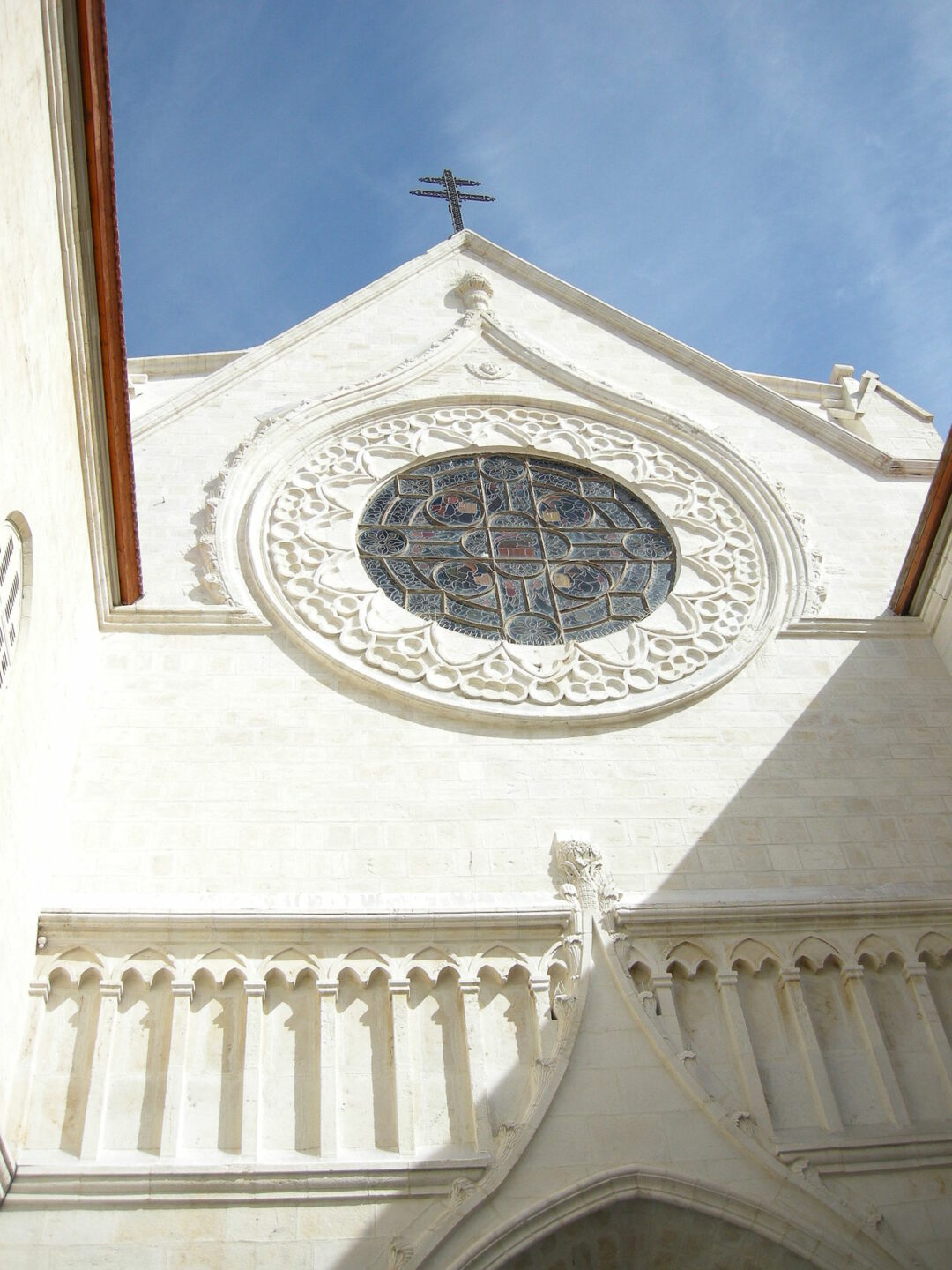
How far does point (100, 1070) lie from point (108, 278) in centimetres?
442

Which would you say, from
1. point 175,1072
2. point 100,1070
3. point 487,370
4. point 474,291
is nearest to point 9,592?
point 100,1070

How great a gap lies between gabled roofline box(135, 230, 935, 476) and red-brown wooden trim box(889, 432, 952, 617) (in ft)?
5.63

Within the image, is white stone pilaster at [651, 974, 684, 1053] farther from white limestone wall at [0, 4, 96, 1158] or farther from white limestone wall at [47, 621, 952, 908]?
white limestone wall at [0, 4, 96, 1158]

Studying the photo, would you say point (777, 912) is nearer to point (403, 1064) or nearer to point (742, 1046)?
point (742, 1046)

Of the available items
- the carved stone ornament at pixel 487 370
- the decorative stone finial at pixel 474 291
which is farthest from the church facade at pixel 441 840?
the decorative stone finial at pixel 474 291

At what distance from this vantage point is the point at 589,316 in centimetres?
1262

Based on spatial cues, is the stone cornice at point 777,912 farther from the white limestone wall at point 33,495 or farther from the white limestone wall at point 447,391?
the white limestone wall at point 33,495

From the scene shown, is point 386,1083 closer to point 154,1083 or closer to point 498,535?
point 154,1083

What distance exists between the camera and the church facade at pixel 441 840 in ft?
19.7

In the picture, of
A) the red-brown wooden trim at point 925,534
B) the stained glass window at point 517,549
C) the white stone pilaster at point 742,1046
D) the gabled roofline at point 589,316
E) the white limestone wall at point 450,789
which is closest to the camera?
the white stone pilaster at point 742,1046

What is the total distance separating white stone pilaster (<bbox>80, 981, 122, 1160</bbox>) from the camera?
592 cm

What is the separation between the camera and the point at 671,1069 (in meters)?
6.43

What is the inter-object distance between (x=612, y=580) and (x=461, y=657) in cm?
165

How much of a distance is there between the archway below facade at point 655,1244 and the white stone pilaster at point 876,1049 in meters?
0.91
